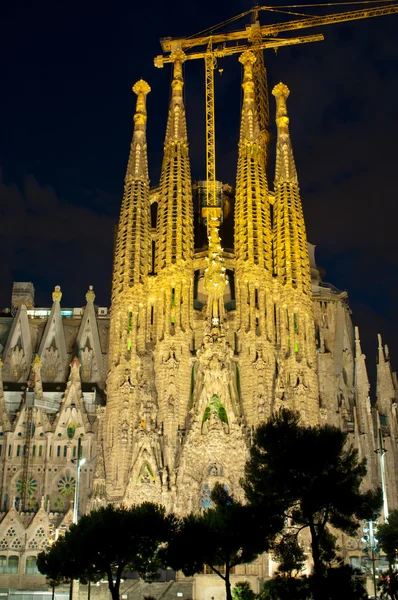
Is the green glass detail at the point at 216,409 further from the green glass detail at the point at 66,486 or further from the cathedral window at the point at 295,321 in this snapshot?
the green glass detail at the point at 66,486

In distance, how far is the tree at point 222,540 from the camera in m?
34.5

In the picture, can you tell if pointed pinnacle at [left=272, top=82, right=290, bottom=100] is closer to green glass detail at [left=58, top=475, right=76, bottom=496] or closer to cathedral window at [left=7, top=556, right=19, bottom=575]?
green glass detail at [left=58, top=475, right=76, bottom=496]

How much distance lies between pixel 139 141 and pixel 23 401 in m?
24.8

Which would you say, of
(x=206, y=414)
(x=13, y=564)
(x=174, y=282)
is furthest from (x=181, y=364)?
(x=13, y=564)

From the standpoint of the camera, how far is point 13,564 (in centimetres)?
5938

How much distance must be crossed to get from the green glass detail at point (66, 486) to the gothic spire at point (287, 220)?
2387cm

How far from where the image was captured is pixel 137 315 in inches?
2491

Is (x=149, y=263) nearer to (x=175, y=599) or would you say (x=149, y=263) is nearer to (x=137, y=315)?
(x=137, y=315)

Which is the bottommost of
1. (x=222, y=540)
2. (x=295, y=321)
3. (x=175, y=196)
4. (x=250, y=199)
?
(x=222, y=540)

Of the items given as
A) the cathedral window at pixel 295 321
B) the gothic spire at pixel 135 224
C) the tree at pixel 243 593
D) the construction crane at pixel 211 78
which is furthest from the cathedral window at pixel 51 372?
the tree at pixel 243 593

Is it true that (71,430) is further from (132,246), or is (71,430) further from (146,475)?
(132,246)

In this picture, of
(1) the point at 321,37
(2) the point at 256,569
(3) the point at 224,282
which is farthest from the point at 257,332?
(1) the point at 321,37

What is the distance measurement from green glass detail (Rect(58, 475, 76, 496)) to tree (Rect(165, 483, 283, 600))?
97.6 ft

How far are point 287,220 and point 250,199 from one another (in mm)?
3807
